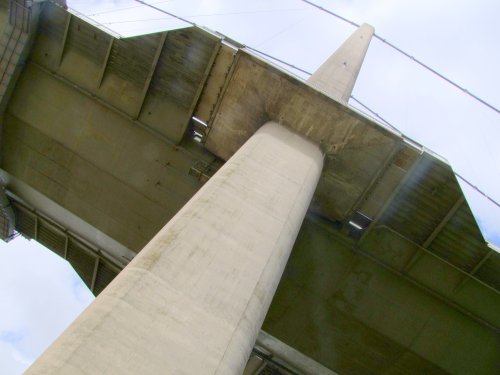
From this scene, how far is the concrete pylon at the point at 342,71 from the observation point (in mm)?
11469

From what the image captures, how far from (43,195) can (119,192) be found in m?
2.73

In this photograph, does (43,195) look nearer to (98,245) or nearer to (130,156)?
(98,245)

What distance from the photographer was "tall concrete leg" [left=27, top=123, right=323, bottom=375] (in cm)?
244

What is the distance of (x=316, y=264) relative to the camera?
11.4 metres

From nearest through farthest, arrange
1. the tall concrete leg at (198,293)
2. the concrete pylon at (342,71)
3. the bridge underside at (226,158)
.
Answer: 1. the tall concrete leg at (198,293)
2. the bridge underside at (226,158)
3. the concrete pylon at (342,71)

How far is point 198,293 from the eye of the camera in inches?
125

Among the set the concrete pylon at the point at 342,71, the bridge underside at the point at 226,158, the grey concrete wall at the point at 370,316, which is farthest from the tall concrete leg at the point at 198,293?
the grey concrete wall at the point at 370,316

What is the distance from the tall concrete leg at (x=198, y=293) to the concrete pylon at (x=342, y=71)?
5.51m

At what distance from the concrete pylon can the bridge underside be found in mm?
2066

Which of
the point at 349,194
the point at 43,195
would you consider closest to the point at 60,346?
the point at 349,194

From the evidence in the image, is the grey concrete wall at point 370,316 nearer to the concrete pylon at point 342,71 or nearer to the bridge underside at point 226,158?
the bridge underside at point 226,158

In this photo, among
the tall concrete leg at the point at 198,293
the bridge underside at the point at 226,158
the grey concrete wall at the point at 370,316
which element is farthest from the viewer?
the grey concrete wall at the point at 370,316

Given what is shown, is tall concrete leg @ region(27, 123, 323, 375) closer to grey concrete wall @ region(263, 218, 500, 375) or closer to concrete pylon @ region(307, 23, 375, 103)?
concrete pylon @ region(307, 23, 375, 103)

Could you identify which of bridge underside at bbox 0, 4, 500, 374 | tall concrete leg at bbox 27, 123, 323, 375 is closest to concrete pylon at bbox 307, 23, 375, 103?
bridge underside at bbox 0, 4, 500, 374
